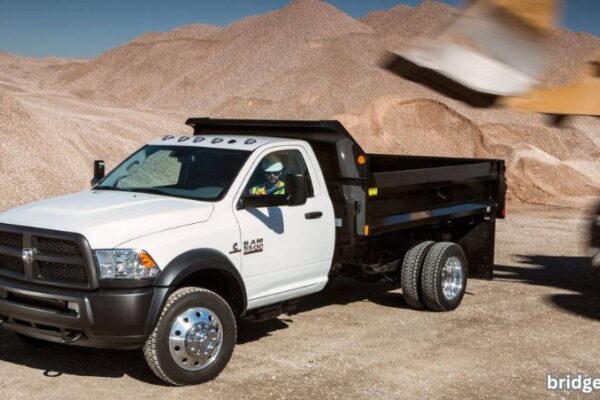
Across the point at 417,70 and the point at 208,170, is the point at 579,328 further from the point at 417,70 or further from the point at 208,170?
the point at 417,70

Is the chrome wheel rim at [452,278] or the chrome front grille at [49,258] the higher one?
the chrome front grille at [49,258]

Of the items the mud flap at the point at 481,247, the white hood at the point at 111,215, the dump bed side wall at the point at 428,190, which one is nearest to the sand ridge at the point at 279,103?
the dump bed side wall at the point at 428,190

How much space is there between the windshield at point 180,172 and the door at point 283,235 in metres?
0.25

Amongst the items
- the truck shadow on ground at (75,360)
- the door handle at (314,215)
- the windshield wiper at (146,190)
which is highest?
the windshield wiper at (146,190)

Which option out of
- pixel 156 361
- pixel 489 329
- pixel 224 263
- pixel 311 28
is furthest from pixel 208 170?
pixel 311 28

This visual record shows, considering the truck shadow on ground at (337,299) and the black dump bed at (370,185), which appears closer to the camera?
the black dump bed at (370,185)

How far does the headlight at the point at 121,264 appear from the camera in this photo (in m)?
6.34

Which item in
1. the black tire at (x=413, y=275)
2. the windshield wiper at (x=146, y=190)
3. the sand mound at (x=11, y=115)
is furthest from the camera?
the sand mound at (x=11, y=115)

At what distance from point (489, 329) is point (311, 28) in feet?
201

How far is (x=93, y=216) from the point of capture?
6.73 m

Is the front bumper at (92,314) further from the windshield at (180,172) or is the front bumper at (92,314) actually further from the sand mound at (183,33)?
the sand mound at (183,33)

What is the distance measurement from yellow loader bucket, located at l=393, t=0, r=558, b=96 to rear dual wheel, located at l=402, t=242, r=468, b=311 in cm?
527

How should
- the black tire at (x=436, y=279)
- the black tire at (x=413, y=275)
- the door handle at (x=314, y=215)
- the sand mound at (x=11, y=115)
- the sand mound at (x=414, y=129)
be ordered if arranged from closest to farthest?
the door handle at (x=314, y=215) → the black tire at (x=436, y=279) → the black tire at (x=413, y=275) → the sand mound at (x=11, y=115) → the sand mound at (x=414, y=129)

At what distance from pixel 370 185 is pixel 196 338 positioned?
8.79ft
